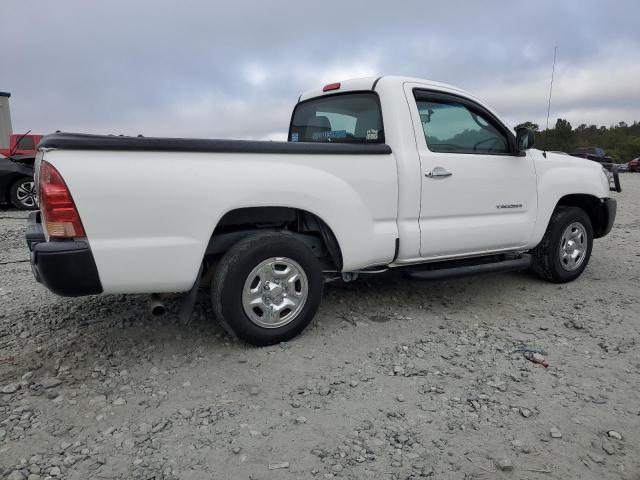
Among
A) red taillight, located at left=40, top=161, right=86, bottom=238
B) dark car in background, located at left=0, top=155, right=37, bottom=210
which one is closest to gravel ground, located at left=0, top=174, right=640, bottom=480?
red taillight, located at left=40, top=161, right=86, bottom=238

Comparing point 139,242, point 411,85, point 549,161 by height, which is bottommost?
point 139,242

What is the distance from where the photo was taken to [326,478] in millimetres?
2150

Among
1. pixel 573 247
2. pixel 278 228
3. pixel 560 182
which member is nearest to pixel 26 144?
pixel 278 228

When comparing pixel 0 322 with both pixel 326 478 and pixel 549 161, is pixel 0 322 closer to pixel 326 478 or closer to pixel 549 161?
pixel 326 478

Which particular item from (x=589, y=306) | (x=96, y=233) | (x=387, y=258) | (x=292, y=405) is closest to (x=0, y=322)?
(x=96, y=233)

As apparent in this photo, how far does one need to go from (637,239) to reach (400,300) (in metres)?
5.04

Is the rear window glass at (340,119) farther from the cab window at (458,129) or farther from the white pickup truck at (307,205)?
the cab window at (458,129)

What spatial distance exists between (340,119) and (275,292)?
179 centimetres

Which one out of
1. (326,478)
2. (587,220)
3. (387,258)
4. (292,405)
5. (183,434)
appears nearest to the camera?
(326,478)

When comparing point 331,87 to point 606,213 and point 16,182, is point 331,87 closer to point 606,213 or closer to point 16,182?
point 606,213

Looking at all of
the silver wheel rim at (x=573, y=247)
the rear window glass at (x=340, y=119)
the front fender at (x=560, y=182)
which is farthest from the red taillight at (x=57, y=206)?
the silver wheel rim at (x=573, y=247)

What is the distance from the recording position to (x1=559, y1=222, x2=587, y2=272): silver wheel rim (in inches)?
196

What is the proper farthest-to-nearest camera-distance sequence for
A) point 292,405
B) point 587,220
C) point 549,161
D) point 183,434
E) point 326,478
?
point 587,220 < point 549,161 < point 292,405 < point 183,434 < point 326,478

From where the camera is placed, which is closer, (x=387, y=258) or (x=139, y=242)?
(x=139, y=242)
